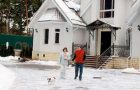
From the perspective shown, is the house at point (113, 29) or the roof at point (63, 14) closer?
the house at point (113, 29)

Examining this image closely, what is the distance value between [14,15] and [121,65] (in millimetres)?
29924

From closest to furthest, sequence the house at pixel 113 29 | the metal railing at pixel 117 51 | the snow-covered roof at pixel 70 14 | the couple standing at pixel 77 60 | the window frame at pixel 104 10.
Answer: the couple standing at pixel 77 60, the house at pixel 113 29, the metal railing at pixel 117 51, the window frame at pixel 104 10, the snow-covered roof at pixel 70 14

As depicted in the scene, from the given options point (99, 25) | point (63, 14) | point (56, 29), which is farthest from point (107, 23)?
point (56, 29)

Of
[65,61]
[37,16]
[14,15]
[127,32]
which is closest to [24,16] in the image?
[14,15]

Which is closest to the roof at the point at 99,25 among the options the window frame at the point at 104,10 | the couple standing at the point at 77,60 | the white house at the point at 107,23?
the white house at the point at 107,23

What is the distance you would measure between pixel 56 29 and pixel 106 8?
15.8 ft

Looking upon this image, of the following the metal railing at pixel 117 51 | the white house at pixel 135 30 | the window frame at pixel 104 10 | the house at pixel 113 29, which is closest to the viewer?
the white house at pixel 135 30

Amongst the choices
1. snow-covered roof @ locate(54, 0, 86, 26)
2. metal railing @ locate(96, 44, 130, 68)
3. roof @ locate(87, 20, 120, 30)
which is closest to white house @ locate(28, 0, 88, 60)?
snow-covered roof @ locate(54, 0, 86, 26)

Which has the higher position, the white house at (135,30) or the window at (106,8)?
the window at (106,8)

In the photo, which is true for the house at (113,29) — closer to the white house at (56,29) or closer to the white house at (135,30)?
the white house at (135,30)

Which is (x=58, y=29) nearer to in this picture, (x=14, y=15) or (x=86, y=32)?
(x=86, y=32)

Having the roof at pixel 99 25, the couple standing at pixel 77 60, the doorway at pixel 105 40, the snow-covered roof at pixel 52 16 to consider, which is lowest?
the couple standing at pixel 77 60

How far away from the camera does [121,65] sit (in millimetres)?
28906

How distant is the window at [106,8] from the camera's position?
3238 centimetres
